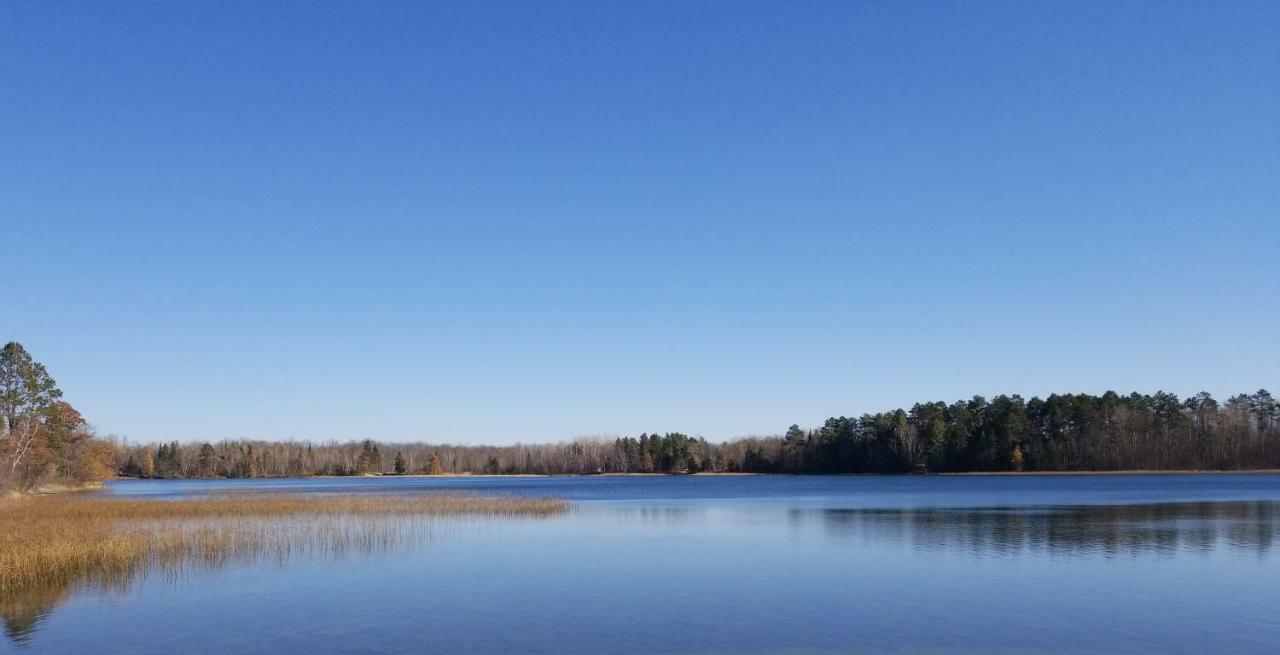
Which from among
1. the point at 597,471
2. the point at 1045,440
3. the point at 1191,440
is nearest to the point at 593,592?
the point at 1045,440

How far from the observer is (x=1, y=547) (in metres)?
20.0

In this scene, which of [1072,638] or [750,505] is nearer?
[1072,638]

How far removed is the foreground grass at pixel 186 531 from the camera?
20484 millimetres

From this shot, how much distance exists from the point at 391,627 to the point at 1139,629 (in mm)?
12235

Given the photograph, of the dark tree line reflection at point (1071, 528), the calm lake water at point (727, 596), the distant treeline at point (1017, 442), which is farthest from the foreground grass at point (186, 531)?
the distant treeline at point (1017, 442)

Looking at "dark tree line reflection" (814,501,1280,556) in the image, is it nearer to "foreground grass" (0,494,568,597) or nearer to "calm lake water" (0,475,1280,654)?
"calm lake water" (0,475,1280,654)

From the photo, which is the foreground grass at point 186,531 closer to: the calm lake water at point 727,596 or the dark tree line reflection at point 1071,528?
the calm lake water at point 727,596

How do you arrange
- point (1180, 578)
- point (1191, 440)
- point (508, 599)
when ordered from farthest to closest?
point (1191, 440), point (1180, 578), point (508, 599)

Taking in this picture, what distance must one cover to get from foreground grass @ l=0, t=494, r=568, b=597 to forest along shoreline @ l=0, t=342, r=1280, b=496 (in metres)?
19.5

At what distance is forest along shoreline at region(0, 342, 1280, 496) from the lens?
185 feet

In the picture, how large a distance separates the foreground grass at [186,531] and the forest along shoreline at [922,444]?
1953cm

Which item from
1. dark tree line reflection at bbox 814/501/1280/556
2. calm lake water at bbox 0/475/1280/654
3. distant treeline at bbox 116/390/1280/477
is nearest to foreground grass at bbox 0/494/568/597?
calm lake water at bbox 0/475/1280/654

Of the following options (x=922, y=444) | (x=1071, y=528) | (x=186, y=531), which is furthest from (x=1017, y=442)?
(x=186, y=531)

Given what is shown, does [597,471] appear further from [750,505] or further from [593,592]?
[593,592]
